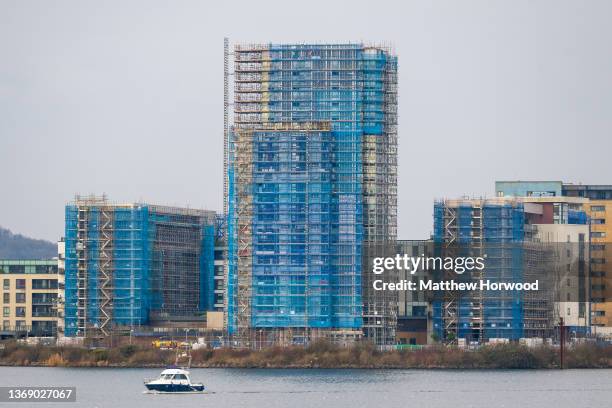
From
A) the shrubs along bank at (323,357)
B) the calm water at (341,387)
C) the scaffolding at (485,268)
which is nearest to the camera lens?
the calm water at (341,387)

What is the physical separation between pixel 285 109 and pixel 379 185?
12.0m

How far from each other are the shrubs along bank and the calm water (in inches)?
183

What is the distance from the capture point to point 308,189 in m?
189

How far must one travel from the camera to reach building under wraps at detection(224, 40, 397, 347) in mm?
189250

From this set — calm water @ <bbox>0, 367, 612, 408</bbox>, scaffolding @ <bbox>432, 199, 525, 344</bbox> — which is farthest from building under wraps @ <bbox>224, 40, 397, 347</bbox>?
calm water @ <bbox>0, 367, 612, 408</bbox>

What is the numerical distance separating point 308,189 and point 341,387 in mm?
44942

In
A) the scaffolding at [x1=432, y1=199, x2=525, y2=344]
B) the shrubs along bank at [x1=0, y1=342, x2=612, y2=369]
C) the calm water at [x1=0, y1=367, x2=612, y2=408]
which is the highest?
the scaffolding at [x1=432, y1=199, x2=525, y2=344]

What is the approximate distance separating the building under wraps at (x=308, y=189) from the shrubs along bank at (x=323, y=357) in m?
9.04

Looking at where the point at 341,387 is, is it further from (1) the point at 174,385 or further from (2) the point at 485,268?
(2) the point at 485,268

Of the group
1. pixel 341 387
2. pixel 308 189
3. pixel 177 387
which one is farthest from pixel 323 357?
pixel 177 387

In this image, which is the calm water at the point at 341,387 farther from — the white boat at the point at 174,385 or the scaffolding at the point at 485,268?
the scaffolding at the point at 485,268

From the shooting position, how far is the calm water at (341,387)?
13100 cm

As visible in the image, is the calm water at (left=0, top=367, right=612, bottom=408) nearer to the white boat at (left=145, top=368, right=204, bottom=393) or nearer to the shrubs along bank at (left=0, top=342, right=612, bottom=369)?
the white boat at (left=145, top=368, right=204, bottom=393)

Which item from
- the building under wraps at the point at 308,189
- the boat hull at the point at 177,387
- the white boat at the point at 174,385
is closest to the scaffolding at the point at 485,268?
the building under wraps at the point at 308,189
